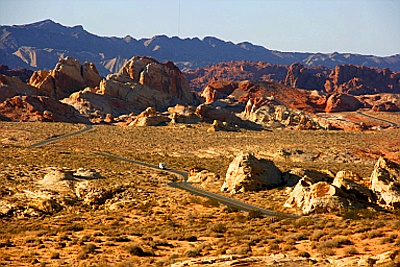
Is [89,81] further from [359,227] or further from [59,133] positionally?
[359,227]

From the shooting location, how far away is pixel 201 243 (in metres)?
23.3

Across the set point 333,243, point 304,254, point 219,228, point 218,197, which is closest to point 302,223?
point 219,228

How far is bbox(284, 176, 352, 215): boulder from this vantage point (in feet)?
95.2

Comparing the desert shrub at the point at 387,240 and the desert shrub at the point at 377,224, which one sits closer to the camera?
the desert shrub at the point at 387,240

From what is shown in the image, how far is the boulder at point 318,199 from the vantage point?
29.0 m

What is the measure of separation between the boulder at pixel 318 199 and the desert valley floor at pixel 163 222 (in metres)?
0.93

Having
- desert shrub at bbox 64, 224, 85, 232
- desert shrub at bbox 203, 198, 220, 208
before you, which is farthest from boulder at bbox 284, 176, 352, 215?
desert shrub at bbox 64, 224, 85, 232

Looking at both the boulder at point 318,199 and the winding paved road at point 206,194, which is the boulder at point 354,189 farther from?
the winding paved road at point 206,194

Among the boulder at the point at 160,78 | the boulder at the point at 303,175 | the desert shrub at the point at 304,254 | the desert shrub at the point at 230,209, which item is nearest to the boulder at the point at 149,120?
the boulder at the point at 160,78

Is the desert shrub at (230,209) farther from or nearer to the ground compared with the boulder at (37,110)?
farther from the ground

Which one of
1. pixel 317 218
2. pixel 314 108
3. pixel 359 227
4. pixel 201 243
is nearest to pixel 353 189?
pixel 317 218

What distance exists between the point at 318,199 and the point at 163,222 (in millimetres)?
9896

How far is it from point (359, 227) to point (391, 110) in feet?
453

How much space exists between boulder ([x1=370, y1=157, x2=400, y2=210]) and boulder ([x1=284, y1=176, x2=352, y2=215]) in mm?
3599
